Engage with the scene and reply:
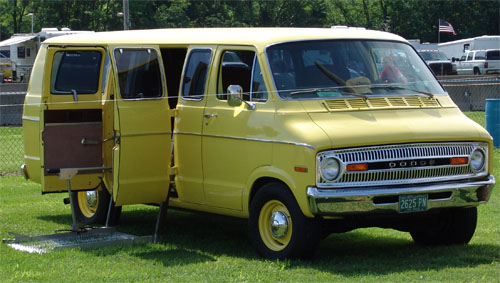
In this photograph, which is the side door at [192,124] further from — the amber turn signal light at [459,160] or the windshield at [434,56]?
the windshield at [434,56]

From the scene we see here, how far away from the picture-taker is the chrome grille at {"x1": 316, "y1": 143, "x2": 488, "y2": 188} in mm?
7883

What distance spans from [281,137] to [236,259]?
4.05 feet

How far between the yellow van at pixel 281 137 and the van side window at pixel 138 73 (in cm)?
1

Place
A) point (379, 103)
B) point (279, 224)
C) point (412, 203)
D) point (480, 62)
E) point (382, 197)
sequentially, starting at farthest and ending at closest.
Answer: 1. point (480, 62)
2. point (379, 103)
3. point (279, 224)
4. point (412, 203)
5. point (382, 197)

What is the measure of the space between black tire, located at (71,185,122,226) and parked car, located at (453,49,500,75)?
43.0 metres

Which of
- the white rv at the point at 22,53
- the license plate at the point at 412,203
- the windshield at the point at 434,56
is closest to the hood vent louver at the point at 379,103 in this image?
the license plate at the point at 412,203

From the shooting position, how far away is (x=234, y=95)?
343 inches

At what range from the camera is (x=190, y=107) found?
9375 millimetres

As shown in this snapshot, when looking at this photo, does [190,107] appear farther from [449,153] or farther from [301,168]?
[449,153]

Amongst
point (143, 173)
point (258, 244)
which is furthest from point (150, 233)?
point (258, 244)

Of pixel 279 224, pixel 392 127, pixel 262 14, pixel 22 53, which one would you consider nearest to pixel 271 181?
pixel 279 224

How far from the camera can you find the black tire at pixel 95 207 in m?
10.8

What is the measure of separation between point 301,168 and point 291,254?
802 millimetres

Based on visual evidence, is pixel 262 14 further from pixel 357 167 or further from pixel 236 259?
pixel 357 167
